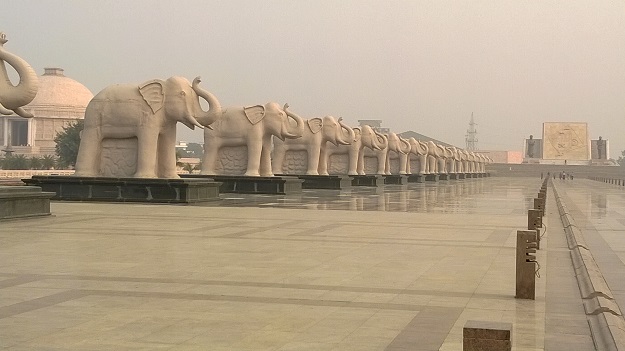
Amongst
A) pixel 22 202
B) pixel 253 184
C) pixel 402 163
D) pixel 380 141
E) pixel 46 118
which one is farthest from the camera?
pixel 46 118

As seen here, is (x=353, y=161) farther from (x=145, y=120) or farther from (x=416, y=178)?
(x=145, y=120)

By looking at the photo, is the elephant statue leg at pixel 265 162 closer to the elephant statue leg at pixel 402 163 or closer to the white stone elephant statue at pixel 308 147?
the white stone elephant statue at pixel 308 147

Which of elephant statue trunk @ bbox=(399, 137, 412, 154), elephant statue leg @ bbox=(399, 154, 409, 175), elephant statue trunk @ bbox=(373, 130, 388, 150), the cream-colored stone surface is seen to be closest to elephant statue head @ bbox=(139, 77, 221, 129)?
elephant statue trunk @ bbox=(373, 130, 388, 150)

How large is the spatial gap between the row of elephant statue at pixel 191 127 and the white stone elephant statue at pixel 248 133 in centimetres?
4

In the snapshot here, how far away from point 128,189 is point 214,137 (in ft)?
25.6

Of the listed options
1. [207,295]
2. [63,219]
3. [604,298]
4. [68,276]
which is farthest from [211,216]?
[604,298]

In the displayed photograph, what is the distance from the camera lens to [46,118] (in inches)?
3772

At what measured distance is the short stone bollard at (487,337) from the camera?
4.29 meters

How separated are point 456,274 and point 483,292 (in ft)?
3.98

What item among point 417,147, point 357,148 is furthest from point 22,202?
point 417,147

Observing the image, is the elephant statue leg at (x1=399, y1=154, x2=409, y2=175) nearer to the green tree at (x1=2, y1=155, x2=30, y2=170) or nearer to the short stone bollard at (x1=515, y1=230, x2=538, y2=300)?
the green tree at (x1=2, y1=155, x2=30, y2=170)

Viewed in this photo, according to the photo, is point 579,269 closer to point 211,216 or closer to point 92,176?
point 211,216

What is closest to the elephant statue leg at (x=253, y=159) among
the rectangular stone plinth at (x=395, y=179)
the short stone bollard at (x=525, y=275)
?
the rectangular stone plinth at (x=395, y=179)

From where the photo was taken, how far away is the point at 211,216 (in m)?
17.7
